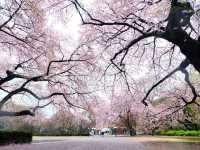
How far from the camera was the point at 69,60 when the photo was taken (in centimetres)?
2580

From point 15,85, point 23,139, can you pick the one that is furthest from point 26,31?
point 23,139

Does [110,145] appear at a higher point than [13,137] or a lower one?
lower

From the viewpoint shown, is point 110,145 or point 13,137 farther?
point 13,137

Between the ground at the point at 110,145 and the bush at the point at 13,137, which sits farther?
the bush at the point at 13,137

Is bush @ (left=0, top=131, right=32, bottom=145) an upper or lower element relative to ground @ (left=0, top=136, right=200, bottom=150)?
upper

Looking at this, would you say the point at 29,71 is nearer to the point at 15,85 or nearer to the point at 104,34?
the point at 15,85

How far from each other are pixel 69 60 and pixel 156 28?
44.0ft

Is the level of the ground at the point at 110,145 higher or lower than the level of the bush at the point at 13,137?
lower

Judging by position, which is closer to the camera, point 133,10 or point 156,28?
point 156,28

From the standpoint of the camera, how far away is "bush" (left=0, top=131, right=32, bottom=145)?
29.9 meters

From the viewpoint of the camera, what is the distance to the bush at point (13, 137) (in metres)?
29.9

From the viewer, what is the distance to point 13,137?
3256 cm

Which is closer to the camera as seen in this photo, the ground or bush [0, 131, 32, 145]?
the ground

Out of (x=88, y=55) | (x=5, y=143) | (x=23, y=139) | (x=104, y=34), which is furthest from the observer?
(x=23, y=139)
